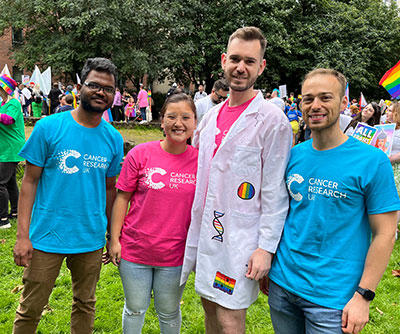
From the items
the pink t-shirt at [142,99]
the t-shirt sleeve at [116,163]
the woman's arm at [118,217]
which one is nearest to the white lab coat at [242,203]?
the woman's arm at [118,217]

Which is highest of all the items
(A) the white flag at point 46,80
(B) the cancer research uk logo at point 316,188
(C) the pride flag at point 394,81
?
(C) the pride flag at point 394,81

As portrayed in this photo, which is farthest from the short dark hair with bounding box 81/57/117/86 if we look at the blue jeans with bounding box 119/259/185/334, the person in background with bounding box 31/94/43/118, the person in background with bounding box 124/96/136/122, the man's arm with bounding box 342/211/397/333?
the person in background with bounding box 124/96/136/122

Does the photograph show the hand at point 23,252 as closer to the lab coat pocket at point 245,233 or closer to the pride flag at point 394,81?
the lab coat pocket at point 245,233

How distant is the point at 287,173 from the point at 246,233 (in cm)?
43

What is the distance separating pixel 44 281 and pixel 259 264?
1.43 metres

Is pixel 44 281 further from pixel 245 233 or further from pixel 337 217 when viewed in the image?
pixel 337 217

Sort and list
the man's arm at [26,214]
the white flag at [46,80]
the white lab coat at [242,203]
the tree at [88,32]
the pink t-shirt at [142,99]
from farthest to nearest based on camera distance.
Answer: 1. the pink t-shirt at [142,99]
2. the tree at [88,32]
3. the white flag at [46,80]
4. the man's arm at [26,214]
5. the white lab coat at [242,203]

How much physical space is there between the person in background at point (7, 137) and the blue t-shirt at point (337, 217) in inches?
179

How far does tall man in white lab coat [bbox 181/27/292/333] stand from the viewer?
2090 millimetres

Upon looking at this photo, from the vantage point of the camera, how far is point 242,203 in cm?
217

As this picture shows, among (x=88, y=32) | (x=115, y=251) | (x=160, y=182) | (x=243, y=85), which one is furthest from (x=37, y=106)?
(x=243, y=85)

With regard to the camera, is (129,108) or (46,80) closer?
(46,80)

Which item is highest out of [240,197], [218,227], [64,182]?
[240,197]

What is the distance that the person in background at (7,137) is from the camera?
5.20 meters
